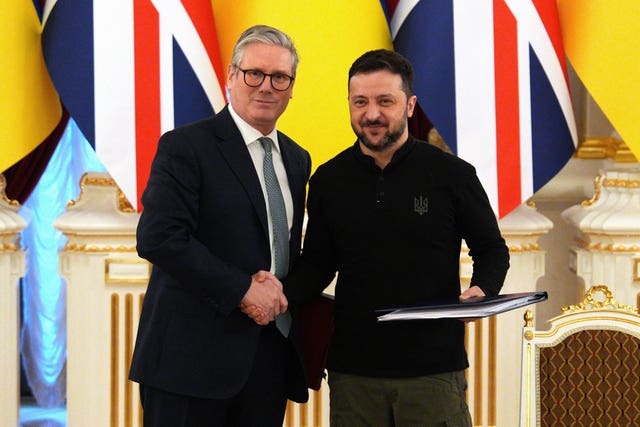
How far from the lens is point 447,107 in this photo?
110 inches

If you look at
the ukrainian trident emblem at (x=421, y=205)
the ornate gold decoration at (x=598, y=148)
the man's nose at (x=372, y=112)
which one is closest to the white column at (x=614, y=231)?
the ornate gold decoration at (x=598, y=148)

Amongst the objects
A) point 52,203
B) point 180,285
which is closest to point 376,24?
point 180,285

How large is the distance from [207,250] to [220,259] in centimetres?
4

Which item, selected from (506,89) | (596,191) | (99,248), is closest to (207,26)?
(99,248)

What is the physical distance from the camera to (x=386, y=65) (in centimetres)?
190

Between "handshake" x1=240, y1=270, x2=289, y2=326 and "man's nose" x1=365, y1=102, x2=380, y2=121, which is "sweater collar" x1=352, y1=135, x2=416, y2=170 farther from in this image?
"handshake" x1=240, y1=270, x2=289, y2=326

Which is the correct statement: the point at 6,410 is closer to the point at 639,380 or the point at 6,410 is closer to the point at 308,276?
the point at 308,276

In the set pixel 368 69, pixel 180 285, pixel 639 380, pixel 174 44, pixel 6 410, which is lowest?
pixel 6 410

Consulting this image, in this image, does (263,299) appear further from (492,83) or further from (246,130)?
(492,83)

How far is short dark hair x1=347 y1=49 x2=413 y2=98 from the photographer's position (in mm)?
1904

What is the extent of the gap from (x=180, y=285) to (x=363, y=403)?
44cm

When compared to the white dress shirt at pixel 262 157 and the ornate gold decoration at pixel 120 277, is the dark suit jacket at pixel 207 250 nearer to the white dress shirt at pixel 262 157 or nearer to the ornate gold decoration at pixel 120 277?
the white dress shirt at pixel 262 157

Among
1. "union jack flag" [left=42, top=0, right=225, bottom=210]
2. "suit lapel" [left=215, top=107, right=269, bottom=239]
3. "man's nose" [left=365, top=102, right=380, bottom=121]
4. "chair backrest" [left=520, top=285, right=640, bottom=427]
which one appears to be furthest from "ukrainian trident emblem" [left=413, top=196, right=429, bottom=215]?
"union jack flag" [left=42, top=0, right=225, bottom=210]

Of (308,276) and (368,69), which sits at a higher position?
(368,69)
